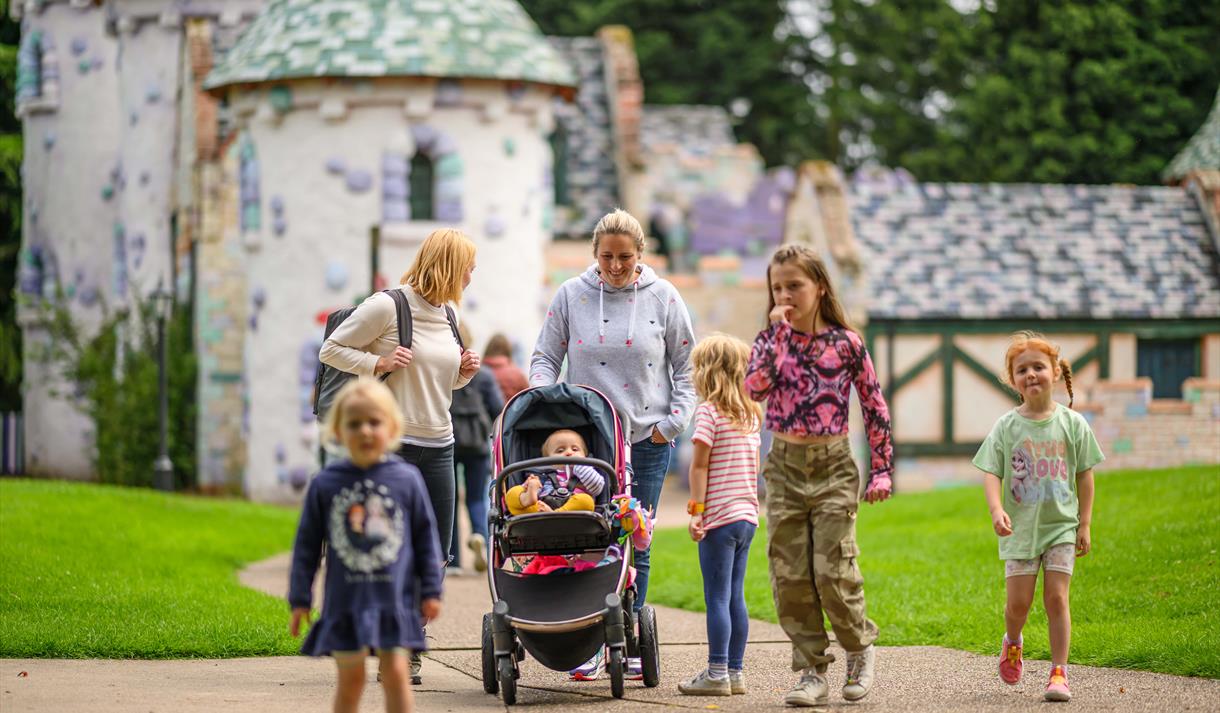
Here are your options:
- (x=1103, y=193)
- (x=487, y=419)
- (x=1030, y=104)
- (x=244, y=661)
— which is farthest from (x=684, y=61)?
(x=244, y=661)

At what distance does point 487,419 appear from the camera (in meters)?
14.7

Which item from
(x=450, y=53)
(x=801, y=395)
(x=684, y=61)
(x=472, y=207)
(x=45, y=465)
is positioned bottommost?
(x=45, y=465)

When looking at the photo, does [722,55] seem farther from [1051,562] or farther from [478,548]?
[1051,562]

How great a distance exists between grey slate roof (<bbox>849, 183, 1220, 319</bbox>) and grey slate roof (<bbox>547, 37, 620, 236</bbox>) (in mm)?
6574

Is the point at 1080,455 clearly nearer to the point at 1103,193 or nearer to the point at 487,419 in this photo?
the point at 487,419

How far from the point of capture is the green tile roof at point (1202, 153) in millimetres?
29734

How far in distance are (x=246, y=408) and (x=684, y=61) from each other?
21987 mm

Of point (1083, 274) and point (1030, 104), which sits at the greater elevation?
point (1030, 104)

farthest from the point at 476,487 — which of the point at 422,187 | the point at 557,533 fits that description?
the point at 422,187

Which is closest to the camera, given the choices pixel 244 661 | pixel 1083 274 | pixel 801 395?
pixel 801 395

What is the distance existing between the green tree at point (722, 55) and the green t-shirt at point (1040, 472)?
34743mm

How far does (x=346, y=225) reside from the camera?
77.3ft

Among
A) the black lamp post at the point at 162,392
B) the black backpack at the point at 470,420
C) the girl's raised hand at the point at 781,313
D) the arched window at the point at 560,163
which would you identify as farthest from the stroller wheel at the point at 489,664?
the arched window at the point at 560,163

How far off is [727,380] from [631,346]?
63cm
